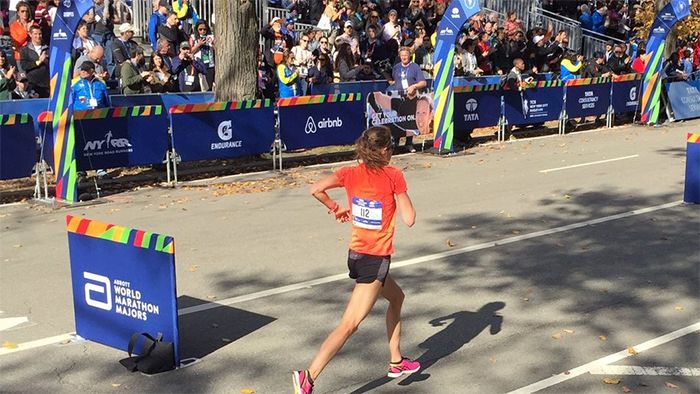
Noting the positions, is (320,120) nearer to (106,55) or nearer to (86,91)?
(86,91)

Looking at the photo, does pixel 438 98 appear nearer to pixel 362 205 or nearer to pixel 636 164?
pixel 636 164

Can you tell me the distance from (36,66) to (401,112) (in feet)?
23.5

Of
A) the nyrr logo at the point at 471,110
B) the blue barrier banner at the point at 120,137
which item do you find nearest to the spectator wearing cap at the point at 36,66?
the blue barrier banner at the point at 120,137

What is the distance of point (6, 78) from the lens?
16.1 meters

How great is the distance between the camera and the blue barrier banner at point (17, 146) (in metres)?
14.1

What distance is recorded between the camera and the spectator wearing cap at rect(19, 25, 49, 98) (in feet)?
56.1

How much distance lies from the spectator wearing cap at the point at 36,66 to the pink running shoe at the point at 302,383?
1208 cm

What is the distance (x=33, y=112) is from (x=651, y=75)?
1659 centimetres

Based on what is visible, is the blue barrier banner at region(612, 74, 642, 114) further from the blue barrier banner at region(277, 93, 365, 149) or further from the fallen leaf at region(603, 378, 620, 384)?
the fallen leaf at region(603, 378, 620, 384)

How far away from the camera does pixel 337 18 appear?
2552cm

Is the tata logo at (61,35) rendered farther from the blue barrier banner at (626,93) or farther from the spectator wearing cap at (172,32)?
the blue barrier banner at (626,93)

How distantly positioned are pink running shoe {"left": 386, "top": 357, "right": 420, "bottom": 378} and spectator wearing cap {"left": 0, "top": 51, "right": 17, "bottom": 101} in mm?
10876

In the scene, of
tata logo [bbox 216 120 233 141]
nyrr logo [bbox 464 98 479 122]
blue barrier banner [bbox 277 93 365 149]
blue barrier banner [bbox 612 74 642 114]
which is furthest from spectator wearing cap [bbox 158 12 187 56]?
blue barrier banner [bbox 612 74 642 114]

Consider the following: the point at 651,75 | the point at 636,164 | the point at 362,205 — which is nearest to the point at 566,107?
the point at 651,75
